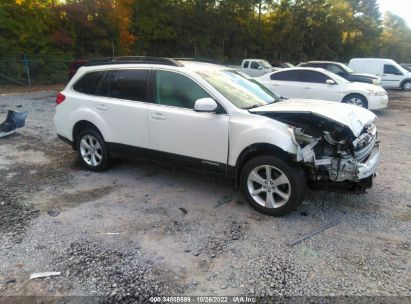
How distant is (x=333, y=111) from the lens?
4262mm

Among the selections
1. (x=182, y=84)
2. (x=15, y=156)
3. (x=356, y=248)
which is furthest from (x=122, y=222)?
(x=15, y=156)

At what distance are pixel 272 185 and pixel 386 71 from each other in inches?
765

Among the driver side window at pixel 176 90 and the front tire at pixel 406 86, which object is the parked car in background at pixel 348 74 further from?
the driver side window at pixel 176 90

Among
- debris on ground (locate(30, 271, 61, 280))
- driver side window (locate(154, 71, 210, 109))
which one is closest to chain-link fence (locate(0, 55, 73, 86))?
driver side window (locate(154, 71, 210, 109))

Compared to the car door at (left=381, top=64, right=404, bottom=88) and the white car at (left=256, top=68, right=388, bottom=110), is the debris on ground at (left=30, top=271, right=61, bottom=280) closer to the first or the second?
the white car at (left=256, top=68, right=388, bottom=110)

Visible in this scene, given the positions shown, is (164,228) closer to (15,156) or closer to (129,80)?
(129,80)

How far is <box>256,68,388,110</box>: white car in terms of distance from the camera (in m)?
11.0

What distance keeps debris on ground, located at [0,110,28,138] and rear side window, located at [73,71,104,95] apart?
9.97ft

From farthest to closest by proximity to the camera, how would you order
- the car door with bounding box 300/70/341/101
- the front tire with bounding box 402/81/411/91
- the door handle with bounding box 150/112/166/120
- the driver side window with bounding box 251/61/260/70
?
the driver side window with bounding box 251/61/260/70, the front tire with bounding box 402/81/411/91, the car door with bounding box 300/70/341/101, the door handle with bounding box 150/112/166/120

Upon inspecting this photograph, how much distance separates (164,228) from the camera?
383 cm

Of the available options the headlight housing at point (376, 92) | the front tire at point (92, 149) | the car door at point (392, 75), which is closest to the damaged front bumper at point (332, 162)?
the front tire at point (92, 149)

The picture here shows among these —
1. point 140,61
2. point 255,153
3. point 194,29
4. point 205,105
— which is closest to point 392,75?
point 194,29

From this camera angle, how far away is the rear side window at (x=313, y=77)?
11258 mm

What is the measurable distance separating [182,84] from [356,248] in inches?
112
